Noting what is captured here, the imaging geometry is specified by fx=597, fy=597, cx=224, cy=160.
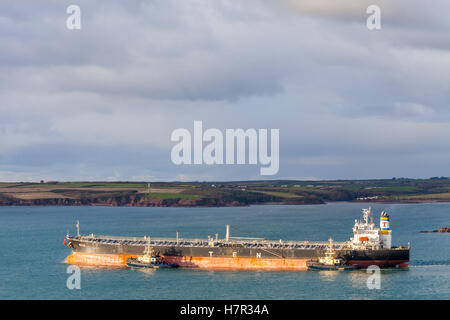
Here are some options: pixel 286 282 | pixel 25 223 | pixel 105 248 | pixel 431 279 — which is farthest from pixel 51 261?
pixel 25 223

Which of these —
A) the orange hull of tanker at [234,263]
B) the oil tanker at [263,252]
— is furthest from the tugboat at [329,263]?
the orange hull of tanker at [234,263]

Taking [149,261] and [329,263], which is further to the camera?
[149,261]

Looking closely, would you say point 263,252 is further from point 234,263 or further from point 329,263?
point 329,263

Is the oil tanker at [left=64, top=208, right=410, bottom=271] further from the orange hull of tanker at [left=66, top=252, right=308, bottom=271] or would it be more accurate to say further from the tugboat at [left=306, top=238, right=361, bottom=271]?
the tugboat at [left=306, top=238, right=361, bottom=271]

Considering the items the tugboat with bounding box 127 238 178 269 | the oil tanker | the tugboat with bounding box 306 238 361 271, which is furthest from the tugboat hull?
the tugboat with bounding box 306 238 361 271

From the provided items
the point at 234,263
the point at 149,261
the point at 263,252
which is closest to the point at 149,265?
the point at 149,261

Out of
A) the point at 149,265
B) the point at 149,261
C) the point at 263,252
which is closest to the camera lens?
the point at 149,265
